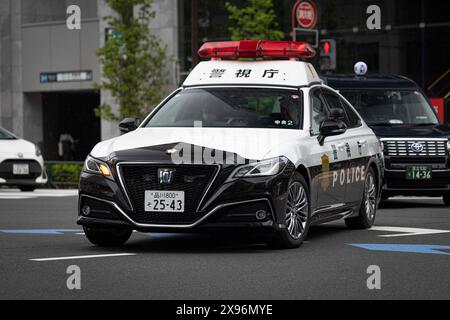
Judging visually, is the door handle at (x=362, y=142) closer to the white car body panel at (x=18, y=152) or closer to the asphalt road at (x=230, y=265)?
the asphalt road at (x=230, y=265)

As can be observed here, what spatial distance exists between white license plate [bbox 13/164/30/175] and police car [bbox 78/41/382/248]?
10848mm

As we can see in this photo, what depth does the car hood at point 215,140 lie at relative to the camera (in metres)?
10.7

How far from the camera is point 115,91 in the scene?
37.8m

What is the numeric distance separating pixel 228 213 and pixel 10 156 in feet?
44.1

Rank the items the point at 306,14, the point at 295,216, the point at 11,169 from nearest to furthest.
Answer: the point at 295,216, the point at 11,169, the point at 306,14

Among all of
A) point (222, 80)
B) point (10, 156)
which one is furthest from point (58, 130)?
point (222, 80)

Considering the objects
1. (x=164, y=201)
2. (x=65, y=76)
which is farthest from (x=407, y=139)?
(x=65, y=76)

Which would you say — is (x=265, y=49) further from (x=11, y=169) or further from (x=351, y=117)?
(x=11, y=169)

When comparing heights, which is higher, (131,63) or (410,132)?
(131,63)

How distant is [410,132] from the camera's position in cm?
1725

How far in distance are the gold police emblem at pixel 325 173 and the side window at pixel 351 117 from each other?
4.91ft

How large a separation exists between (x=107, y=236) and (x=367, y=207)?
136 inches

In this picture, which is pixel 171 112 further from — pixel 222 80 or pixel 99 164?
pixel 99 164
